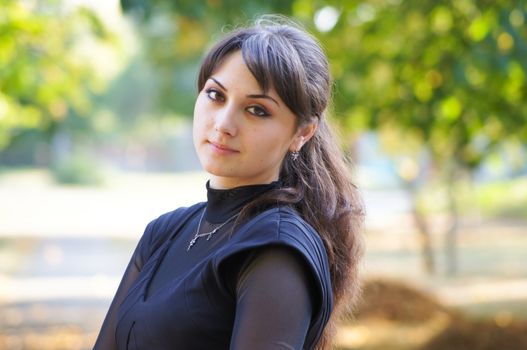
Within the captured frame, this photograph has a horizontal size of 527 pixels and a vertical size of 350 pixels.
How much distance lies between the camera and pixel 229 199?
185 centimetres

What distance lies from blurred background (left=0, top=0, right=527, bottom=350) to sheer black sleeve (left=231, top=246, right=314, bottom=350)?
26.1 inches

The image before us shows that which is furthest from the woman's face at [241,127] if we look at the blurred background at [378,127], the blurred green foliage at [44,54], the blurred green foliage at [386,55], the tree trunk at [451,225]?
the tree trunk at [451,225]

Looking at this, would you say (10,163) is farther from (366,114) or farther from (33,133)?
(366,114)

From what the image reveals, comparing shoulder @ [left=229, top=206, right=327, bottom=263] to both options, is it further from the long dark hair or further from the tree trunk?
the tree trunk

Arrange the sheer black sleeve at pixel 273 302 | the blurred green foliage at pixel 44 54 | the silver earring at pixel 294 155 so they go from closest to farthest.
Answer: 1. the sheer black sleeve at pixel 273 302
2. the silver earring at pixel 294 155
3. the blurred green foliage at pixel 44 54

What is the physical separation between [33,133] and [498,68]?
29080mm

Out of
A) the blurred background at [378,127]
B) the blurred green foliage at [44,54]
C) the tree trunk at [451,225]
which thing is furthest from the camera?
the tree trunk at [451,225]

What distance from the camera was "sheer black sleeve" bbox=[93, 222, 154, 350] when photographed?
6.37 ft

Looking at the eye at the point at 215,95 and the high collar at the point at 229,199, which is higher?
the eye at the point at 215,95

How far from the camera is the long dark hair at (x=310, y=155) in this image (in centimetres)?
173

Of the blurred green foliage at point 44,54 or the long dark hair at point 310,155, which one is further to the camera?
the blurred green foliage at point 44,54

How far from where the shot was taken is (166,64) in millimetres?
21875

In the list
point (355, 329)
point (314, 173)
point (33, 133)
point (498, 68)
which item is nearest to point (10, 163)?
point (33, 133)

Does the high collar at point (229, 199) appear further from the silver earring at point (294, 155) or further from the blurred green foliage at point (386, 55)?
the blurred green foliage at point (386, 55)
